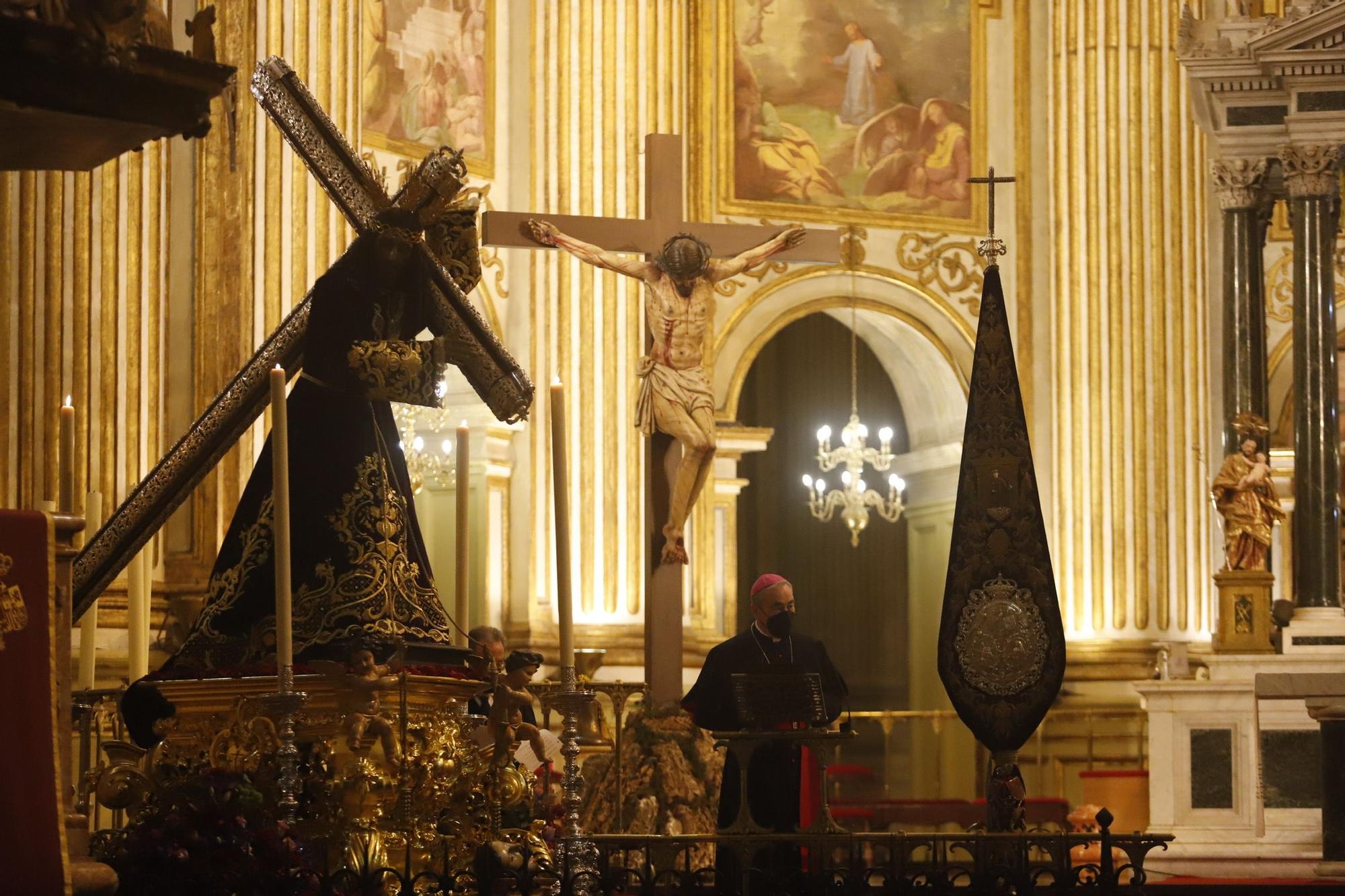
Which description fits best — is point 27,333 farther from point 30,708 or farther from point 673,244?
point 30,708

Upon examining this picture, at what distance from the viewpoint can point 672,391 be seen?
34.4 ft

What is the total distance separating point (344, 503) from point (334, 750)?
26.8 inches

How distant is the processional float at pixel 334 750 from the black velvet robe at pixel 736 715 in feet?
6.88

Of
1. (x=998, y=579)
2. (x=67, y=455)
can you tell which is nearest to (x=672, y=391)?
(x=998, y=579)

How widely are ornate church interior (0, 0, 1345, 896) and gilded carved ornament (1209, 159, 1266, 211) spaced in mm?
23

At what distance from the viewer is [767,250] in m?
10.2

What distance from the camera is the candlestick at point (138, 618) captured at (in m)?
6.23

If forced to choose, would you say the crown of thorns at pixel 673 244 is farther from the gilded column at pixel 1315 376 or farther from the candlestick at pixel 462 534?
the gilded column at pixel 1315 376

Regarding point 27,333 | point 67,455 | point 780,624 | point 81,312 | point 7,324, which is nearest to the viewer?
point 67,455

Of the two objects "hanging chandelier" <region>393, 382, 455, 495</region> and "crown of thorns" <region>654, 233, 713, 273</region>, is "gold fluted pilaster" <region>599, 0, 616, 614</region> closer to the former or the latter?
"hanging chandelier" <region>393, 382, 455, 495</region>

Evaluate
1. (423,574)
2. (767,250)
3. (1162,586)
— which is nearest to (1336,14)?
(1162,586)

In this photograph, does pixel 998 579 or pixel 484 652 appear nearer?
pixel 484 652

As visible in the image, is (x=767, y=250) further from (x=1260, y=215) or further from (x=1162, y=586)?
(x=1162, y=586)

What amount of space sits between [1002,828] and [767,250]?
12.9 feet
